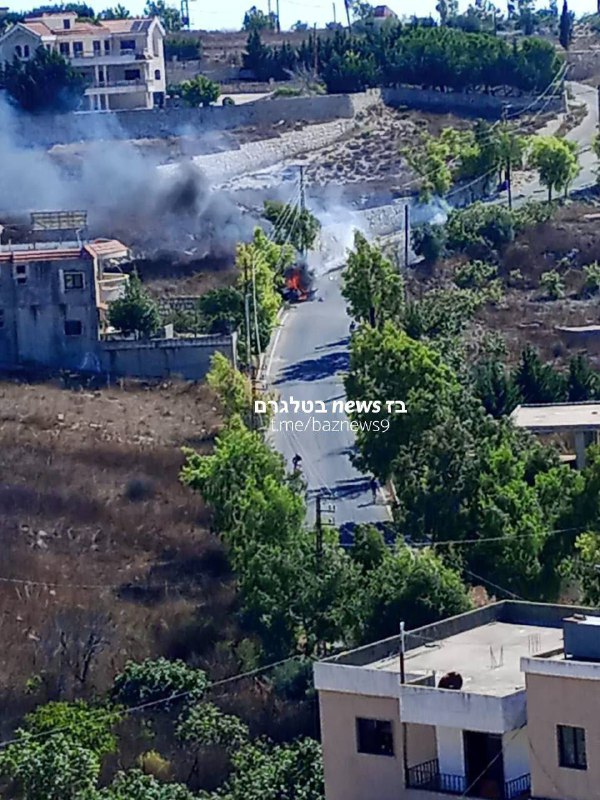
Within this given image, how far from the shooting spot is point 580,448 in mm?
27656

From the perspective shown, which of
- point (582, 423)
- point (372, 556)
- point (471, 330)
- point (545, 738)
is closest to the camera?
point (545, 738)

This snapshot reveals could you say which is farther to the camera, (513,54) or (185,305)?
(513,54)

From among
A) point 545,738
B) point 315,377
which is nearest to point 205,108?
point 315,377

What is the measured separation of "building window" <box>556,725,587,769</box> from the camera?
38.4 feet

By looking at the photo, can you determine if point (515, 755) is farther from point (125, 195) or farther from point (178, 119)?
point (178, 119)

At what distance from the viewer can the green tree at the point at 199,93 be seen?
54562 mm

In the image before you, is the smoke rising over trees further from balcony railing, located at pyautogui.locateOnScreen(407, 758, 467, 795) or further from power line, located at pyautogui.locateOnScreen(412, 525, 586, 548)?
balcony railing, located at pyautogui.locateOnScreen(407, 758, 467, 795)

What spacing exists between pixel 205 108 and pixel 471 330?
752 inches

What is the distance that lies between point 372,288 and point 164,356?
332cm

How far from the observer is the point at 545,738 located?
38.8ft

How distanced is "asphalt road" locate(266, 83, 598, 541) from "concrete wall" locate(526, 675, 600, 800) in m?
12.5

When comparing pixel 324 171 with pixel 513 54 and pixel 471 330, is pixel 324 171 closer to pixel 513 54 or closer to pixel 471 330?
pixel 513 54

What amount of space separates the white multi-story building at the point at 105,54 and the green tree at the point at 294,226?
42.8 ft

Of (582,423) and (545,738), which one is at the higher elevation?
(545,738)
